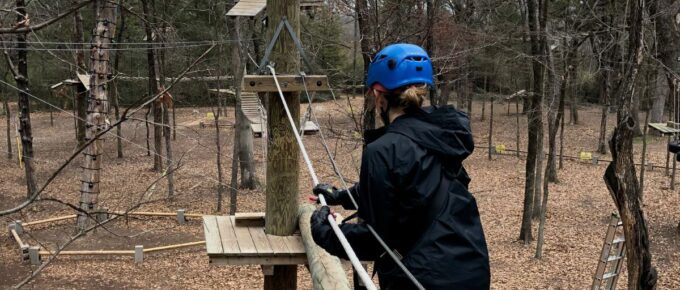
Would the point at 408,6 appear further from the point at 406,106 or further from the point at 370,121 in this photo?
the point at 406,106

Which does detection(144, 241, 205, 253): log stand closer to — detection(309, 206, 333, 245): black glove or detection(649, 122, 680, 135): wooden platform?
detection(309, 206, 333, 245): black glove

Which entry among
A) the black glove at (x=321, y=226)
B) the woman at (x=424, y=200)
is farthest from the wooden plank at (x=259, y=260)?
the woman at (x=424, y=200)

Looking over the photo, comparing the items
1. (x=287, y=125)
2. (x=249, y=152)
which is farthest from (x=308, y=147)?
(x=287, y=125)

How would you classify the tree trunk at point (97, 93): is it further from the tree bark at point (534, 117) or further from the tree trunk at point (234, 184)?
the tree bark at point (534, 117)

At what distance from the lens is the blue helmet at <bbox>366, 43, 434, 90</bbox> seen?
205cm

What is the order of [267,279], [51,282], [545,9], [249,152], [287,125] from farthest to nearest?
[249,152]
[545,9]
[51,282]
[267,279]
[287,125]

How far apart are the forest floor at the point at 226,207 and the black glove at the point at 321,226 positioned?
6.60 feet

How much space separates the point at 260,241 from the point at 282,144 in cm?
69

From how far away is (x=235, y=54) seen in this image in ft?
47.2

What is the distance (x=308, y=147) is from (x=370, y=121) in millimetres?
13603

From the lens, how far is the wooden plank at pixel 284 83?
3.94 m

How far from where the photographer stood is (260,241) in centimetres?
413

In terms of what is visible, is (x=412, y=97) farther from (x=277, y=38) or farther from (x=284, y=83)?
(x=277, y=38)

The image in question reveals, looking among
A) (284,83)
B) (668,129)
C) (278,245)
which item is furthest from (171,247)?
(668,129)
